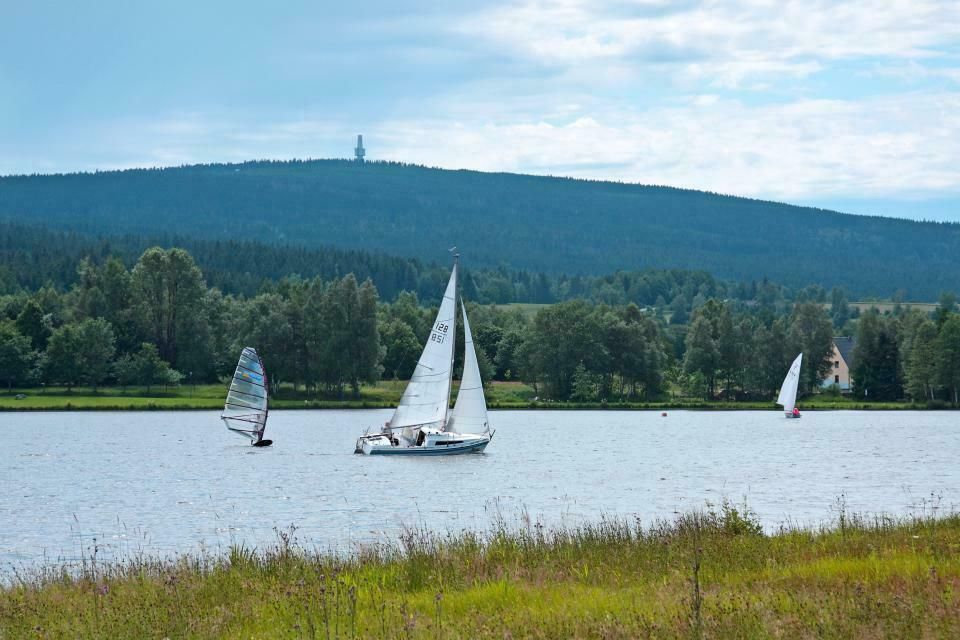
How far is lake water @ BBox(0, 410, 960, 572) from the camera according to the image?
37625mm

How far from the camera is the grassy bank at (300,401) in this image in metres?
117

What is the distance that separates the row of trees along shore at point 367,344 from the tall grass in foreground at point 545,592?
104m

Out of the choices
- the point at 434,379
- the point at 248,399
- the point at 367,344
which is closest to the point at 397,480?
the point at 434,379

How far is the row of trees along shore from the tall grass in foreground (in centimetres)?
10393

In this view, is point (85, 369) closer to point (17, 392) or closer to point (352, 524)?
point (17, 392)

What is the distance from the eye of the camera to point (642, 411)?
448 ft

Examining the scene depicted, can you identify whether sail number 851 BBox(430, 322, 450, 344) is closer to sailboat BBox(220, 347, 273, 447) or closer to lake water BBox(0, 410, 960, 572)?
lake water BBox(0, 410, 960, 572)

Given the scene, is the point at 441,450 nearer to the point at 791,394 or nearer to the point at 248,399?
the point at 248,399

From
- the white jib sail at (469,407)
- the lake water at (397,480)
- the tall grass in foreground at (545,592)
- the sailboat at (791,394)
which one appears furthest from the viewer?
the sailboat at (791,394)

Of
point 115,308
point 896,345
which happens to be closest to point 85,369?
point 115,308

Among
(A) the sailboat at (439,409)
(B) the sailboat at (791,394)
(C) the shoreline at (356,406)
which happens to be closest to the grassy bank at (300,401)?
(C) the shoreline at (356,406)

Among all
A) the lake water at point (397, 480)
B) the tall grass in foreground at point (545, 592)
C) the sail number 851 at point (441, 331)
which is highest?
the sail number 851 at point (441, 331)

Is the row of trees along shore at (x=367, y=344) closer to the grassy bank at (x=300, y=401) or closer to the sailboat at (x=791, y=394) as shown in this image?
the grassy bank at (x=300, y=401)

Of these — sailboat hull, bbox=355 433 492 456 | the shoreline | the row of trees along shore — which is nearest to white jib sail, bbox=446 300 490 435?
sailboat hull, bbox=355 433 492 456
